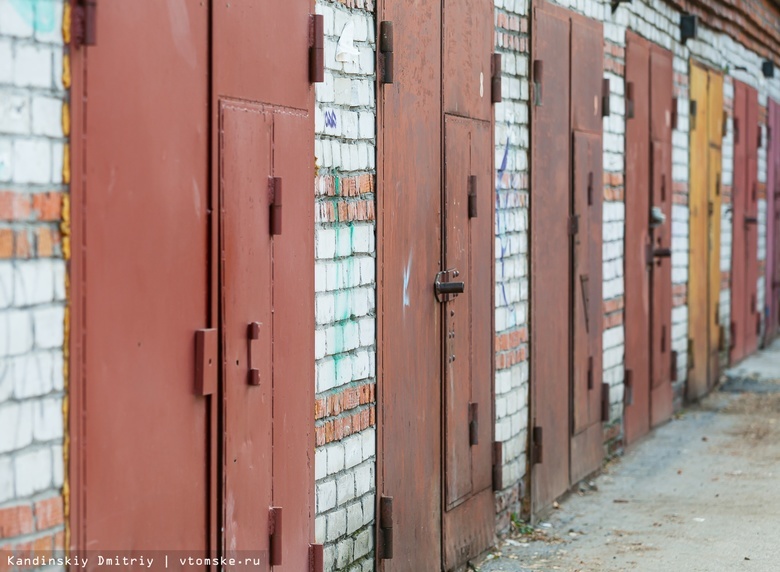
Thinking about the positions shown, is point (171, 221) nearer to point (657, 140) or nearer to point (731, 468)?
point (731, 468)

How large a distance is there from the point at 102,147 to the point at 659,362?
6.50 metres

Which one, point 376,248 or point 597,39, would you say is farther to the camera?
point 597,39

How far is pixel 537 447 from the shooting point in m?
6.06

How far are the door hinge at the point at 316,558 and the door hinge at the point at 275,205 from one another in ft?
3.17

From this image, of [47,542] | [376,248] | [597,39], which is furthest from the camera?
[597,39]

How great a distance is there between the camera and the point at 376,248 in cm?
423

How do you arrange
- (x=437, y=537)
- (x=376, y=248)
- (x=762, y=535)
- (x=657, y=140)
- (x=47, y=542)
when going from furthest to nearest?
(x=657, y=140) < (x=762, y=535) < (x=437, y=537) < (x=376, y=248) < (x=47, y=542)

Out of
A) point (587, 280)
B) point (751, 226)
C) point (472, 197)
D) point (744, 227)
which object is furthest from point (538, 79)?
point (751, 226)

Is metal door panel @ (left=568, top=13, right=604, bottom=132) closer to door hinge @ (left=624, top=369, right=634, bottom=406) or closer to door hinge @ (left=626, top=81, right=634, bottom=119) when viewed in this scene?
door hinge @ (left=626, top=81, right=634, bottom=119)

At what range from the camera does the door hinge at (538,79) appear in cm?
593

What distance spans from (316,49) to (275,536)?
4.55 ft

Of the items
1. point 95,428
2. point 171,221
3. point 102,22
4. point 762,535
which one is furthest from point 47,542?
point 762,535

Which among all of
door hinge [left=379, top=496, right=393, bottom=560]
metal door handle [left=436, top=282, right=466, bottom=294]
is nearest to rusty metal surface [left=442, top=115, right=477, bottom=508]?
metal door handle [left=436, top=282, right=466, bottom=294]

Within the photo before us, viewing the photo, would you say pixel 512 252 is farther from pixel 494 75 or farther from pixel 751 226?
pixel 751 226
